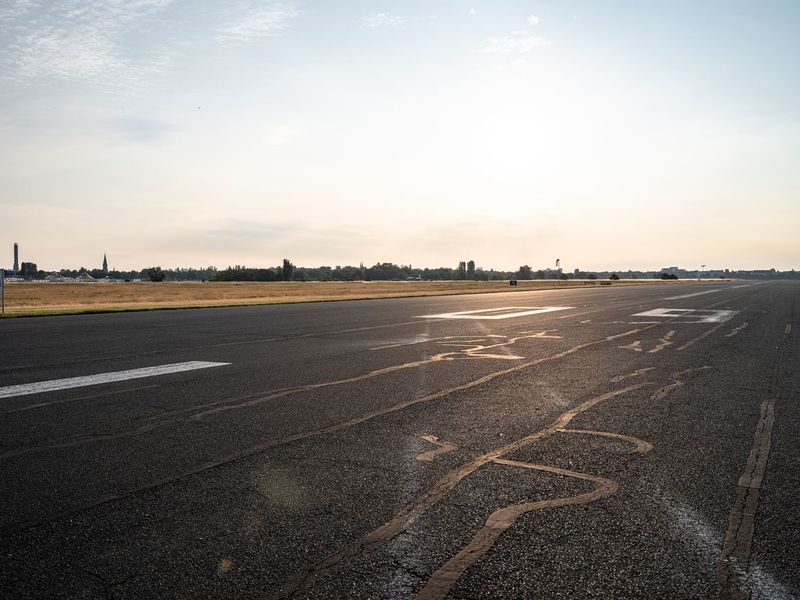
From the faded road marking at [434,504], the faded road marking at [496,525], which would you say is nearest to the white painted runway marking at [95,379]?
the faded road marking at [434,504]

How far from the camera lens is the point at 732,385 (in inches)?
333

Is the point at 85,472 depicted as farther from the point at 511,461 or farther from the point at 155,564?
the point at 511,461

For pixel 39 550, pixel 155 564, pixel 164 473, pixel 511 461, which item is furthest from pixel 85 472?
pixel 511 461

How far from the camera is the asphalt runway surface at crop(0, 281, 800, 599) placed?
297cm

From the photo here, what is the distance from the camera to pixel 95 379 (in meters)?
8.42

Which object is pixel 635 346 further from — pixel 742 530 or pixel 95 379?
pixel 95 379

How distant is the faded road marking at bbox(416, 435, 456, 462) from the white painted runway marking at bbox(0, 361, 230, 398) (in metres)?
5.18

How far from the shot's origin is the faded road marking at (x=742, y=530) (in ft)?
9.53

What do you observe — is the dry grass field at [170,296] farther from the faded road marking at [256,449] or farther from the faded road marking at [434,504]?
the faded road marking at [434,504]

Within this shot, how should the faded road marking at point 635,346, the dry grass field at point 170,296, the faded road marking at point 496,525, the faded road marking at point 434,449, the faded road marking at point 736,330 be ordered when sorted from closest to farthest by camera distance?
the faded road marking at point 496,525
the faded road marking at point 434,449
the faded road marking at point 635,346
the faded road marking at point 736,330
the dry grass field at point 170,296

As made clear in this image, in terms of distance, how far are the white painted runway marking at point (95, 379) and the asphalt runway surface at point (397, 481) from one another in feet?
0.21

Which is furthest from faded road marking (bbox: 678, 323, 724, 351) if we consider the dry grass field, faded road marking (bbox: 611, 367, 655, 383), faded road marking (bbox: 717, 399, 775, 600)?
the dry grass field

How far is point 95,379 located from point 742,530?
8081 millimetres

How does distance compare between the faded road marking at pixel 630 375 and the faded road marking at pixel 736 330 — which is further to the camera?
the faded road marking at pixel 736 330
